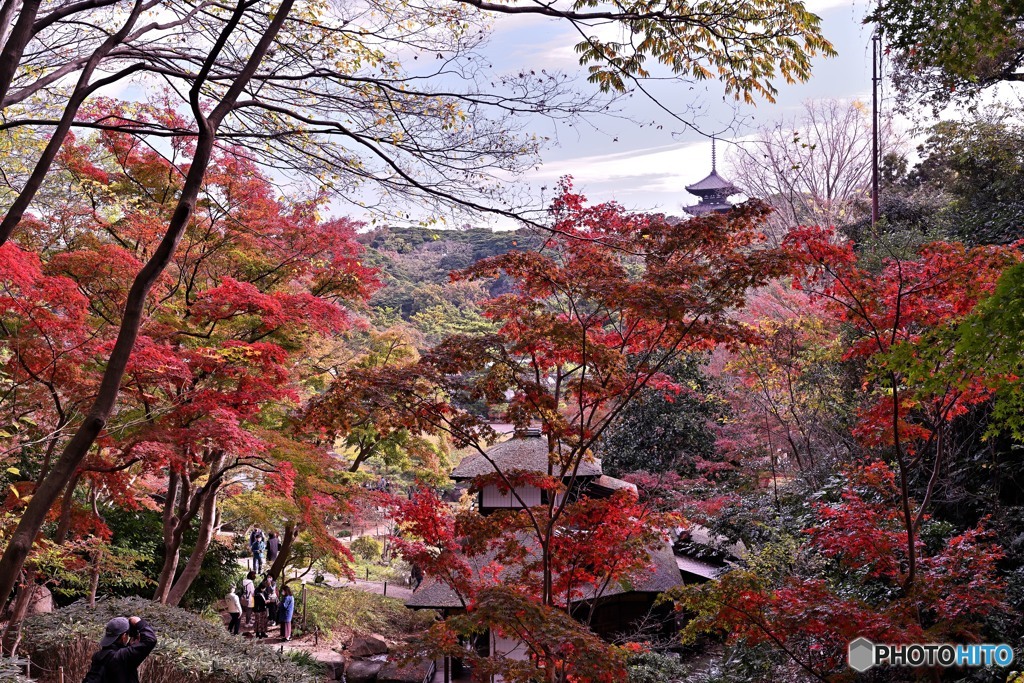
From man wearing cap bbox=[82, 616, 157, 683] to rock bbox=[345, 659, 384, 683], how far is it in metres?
7.62

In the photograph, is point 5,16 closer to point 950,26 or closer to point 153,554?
point 950,26

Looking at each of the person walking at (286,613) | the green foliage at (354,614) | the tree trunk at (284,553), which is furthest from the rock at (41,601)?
the green foliage at (354,614)

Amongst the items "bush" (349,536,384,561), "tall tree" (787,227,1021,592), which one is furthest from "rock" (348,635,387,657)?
"tall tree" (787,227,1021,592)

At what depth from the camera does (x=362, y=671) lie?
1257 centimetres

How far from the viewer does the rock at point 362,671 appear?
40.8 ft

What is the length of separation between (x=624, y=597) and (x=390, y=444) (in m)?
4.61

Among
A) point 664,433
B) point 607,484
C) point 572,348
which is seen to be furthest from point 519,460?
point 572,348

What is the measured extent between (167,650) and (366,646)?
6.79 m

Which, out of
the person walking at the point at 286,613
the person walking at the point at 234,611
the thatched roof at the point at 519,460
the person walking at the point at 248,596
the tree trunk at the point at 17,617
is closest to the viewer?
the tree trunk at the point at 17,617

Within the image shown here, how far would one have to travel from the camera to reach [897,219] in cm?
1694

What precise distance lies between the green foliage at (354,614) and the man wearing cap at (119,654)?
29.9ft

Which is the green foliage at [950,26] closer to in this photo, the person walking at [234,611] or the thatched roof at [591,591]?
the thatched roof at [591,591]

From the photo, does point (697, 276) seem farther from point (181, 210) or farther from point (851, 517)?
point (181, 210)

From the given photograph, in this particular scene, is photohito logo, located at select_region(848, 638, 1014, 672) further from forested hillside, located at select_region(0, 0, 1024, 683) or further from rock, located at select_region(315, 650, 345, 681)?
rock, located at select_region(315, 650, 345, 681)
